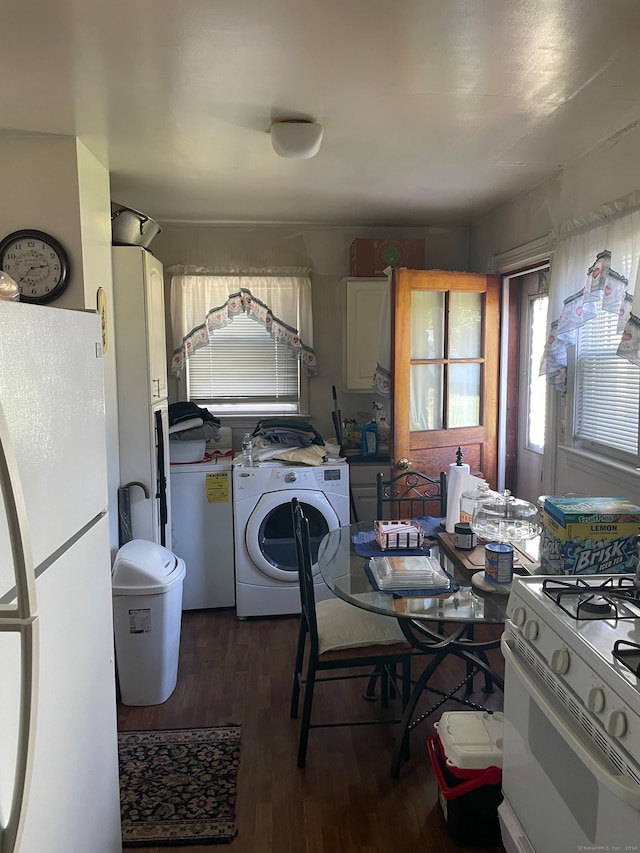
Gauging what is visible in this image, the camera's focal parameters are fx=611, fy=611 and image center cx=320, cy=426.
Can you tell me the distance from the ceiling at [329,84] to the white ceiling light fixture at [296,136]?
4cm

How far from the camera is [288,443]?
12.1ft

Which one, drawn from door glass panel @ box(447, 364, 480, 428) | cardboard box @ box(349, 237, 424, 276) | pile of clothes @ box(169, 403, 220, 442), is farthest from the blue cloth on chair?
cardboard box @ box(349, 237, 424, 276)

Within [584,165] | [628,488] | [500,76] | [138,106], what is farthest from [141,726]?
[584,165]

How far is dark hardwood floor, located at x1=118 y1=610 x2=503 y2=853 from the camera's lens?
6.36ft

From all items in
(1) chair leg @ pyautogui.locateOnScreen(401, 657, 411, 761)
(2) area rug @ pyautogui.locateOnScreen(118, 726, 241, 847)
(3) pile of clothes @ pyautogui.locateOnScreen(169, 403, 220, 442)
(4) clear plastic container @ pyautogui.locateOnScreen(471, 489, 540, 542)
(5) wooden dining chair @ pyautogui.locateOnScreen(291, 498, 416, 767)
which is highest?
(3) pile of clothes @ pyautogui.locateOnScreen(169, 403, 220, 442)

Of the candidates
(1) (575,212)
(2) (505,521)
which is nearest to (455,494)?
(2) (505,521)

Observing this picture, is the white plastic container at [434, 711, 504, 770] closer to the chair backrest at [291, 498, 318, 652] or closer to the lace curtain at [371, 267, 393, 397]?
the chair backrest at [291, 498, 318, 652]

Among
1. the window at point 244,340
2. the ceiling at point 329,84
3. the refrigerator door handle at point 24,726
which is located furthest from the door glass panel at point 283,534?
the refrigerator door handle at point 24,726

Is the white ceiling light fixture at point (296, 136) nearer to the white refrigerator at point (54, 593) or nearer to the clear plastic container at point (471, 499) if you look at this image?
the white refrigerator at point (54, 593)

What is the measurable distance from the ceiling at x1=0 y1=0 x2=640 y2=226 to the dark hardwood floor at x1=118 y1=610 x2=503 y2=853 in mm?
2326

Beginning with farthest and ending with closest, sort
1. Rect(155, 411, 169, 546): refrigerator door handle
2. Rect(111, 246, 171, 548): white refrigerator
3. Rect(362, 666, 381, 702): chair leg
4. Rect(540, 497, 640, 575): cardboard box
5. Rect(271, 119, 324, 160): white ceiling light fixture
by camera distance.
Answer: Rect(155, 411, 169, 546): refrigerator door handle, Rect(111, 246, 171, 548): white refrigerator, Rect(362, 666, 381, 702): chair leg, Rect(271, 119, 324, 160): white ceiling light fixture, Rect(540, 497, 640, 575): cardboard box

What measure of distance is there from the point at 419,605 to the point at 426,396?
Result: 1.83m

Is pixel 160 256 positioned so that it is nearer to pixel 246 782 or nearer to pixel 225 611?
pixel 225 611

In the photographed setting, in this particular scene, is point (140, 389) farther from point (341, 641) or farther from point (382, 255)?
point (382, 255)
